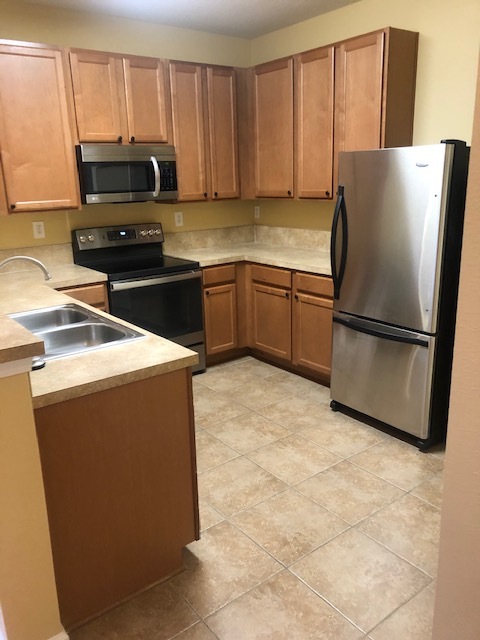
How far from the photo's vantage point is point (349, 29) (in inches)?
140

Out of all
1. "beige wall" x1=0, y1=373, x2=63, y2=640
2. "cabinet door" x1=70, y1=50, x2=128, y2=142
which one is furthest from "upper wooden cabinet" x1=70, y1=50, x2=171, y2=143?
"beige wall" x1=0, y1=373, x2=63, y2=640

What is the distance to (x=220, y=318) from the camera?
4.04 m

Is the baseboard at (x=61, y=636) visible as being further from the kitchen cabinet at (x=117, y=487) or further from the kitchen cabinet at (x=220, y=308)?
the kitchen cabinet at (x=220, y=308)

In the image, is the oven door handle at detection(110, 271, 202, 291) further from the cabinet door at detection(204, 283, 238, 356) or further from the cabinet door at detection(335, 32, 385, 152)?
the cabinet door at detection(335, 32, 385, 152)

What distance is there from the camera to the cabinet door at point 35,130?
3.03 metres

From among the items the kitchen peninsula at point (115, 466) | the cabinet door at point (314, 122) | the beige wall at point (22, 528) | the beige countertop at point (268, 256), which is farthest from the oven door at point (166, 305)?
the beige wall at point (22, 528)

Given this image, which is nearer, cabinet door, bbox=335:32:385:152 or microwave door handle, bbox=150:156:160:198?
cabinet door, bbox=335:32:385:152

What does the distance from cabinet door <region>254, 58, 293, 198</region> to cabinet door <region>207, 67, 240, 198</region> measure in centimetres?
18

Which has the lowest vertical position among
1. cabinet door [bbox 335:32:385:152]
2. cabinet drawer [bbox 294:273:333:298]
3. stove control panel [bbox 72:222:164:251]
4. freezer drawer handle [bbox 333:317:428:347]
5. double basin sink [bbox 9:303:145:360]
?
freezer drawer handle [bbox 333:317:428:347]

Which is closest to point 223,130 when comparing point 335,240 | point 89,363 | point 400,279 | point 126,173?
point 126,173

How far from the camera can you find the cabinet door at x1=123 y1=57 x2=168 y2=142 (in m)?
3.46

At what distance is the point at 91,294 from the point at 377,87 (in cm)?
215

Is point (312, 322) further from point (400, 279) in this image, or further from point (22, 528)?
point (22, 528)

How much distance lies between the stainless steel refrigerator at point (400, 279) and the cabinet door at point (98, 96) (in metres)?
1.55
